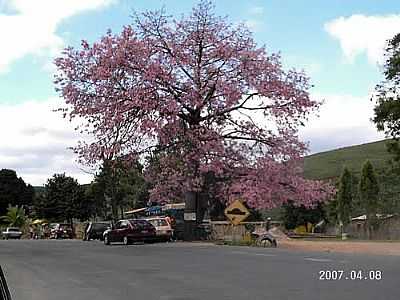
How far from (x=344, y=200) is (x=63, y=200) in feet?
147

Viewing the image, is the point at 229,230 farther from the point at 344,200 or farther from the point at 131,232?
the point at 344,200

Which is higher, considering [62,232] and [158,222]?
[158,222]

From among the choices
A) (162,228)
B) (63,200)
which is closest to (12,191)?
(63,200)

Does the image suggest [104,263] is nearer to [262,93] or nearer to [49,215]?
[262,93]

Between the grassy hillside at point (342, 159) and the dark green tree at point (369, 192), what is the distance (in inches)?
1221

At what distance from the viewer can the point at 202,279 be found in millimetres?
15641

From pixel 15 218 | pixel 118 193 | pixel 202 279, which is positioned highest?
pixel 118 193

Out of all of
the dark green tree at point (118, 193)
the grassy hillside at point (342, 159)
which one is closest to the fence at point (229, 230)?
the dark green tree at point (118, 193)

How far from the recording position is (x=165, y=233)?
3944cm

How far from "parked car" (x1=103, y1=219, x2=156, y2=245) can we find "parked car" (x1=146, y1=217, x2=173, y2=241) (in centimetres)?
82

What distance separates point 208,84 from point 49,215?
5327cm

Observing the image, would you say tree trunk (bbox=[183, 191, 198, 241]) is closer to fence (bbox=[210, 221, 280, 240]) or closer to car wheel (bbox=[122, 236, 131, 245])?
fence (bbox=[210, 221, 280, 240])

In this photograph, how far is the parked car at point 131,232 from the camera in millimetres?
37594

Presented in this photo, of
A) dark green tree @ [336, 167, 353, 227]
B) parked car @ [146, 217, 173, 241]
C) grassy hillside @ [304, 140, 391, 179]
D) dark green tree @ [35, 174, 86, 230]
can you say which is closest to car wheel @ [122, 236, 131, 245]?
parked car @ [146, 217, 173, 241]
